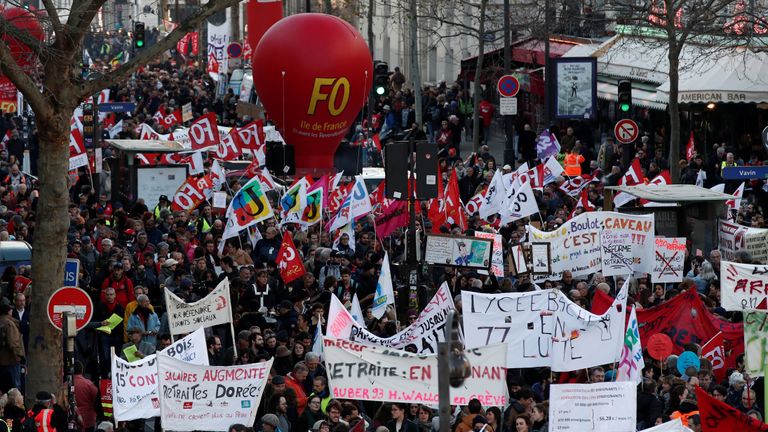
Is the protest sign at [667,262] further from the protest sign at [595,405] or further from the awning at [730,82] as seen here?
the awning at [730,82]

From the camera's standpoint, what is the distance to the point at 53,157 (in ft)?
58.3

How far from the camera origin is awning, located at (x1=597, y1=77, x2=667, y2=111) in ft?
124

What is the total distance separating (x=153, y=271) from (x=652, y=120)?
22.5 meters

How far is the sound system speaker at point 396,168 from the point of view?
67.6 ft

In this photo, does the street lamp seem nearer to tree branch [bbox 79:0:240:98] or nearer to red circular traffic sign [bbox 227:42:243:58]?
tree branch [bbox 79:0:240:98]

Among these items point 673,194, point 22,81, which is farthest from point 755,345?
point 673,194

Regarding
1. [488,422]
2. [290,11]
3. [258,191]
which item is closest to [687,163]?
[258,191]

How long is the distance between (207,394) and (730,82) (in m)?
23.0

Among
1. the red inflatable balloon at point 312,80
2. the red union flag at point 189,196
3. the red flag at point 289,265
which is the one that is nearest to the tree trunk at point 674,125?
the red inflatable balloon at point 312,80

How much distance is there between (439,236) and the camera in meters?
21.3

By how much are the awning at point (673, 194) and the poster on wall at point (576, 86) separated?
12894 millimetres

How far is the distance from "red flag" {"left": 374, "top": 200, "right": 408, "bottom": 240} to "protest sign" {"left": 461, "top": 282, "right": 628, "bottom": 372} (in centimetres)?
809

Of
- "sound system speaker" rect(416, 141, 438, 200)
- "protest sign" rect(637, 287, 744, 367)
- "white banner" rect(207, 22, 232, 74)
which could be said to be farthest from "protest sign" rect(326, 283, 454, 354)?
"white banner" rect(207, 22, 232, 74)

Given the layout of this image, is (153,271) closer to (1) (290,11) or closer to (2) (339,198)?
(2) (339,198)
